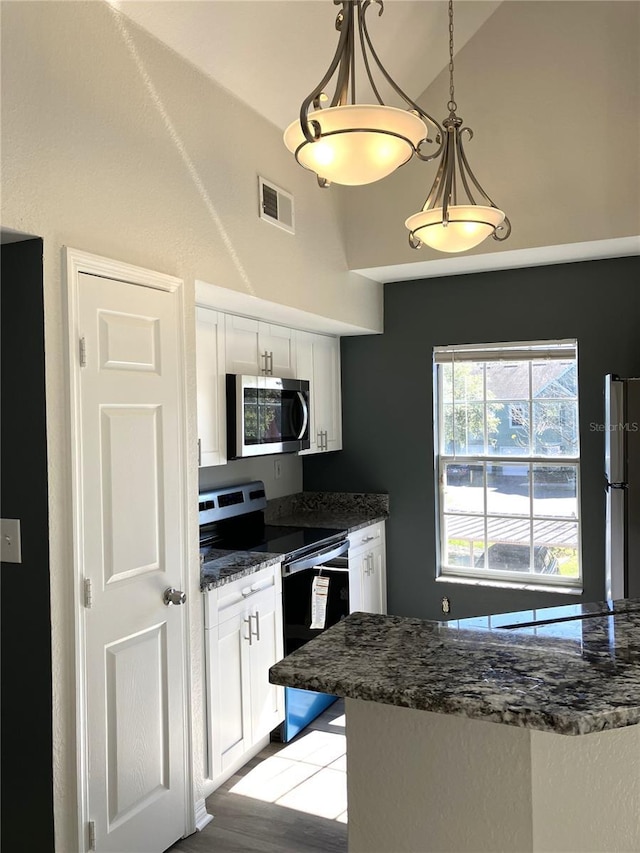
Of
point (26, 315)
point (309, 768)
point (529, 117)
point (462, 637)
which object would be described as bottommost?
point (309, 768)

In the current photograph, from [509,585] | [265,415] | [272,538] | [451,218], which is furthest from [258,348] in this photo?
[509,585]

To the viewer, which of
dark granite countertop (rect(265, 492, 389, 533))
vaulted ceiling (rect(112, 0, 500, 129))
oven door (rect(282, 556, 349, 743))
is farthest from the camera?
dark granite countertop (rect(265, 492, 389, 533))

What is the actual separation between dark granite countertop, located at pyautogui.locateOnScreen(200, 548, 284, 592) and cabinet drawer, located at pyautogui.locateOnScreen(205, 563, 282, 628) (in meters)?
0.04

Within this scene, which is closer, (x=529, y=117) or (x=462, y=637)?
(x=462, y=637)

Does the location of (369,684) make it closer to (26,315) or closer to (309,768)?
(26,315)

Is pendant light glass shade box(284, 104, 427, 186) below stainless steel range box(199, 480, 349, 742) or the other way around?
the other way around

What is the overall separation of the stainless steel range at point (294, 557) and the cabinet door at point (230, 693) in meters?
0.35

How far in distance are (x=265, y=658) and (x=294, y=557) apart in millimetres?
508

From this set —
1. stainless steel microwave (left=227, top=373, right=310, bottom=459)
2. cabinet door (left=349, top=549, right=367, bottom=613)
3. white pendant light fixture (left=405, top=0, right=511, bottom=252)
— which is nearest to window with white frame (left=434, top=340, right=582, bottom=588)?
cabinet door (left=349, top=549, right=367, bottom=613)

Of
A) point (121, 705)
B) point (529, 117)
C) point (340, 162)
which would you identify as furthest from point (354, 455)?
point (340, 162)

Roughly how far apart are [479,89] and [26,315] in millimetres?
2821

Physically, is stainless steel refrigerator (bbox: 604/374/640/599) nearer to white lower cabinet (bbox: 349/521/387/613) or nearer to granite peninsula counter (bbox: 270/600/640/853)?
white lower cabinet (bbox: 349/521/387/613)

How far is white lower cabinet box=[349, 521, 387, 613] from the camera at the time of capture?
4.16m

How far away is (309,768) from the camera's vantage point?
10.5ft
